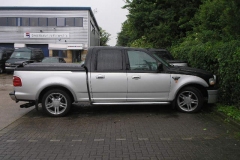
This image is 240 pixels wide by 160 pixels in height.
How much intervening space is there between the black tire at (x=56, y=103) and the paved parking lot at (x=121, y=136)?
7.3 inches

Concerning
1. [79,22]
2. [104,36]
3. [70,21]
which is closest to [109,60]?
[79,22]

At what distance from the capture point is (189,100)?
7.75 metres

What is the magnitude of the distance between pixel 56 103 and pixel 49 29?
32948 mm

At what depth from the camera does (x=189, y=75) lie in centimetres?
765

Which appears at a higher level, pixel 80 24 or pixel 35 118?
pixel 80 24

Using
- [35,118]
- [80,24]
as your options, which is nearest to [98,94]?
[35,118]

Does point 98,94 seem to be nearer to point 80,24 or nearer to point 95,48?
point 95,48

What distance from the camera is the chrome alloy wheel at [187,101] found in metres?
7.73

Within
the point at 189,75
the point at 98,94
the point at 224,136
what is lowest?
the point at 224,136

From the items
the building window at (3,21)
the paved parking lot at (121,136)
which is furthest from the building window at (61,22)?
the paved parking lot at (121,136)

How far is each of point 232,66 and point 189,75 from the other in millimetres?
1078

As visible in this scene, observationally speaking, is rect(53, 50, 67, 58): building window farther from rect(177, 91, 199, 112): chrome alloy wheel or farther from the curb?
the curb

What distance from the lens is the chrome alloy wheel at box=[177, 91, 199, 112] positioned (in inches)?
304

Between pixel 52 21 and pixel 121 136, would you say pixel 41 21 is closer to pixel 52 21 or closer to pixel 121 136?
pixel 52 21
